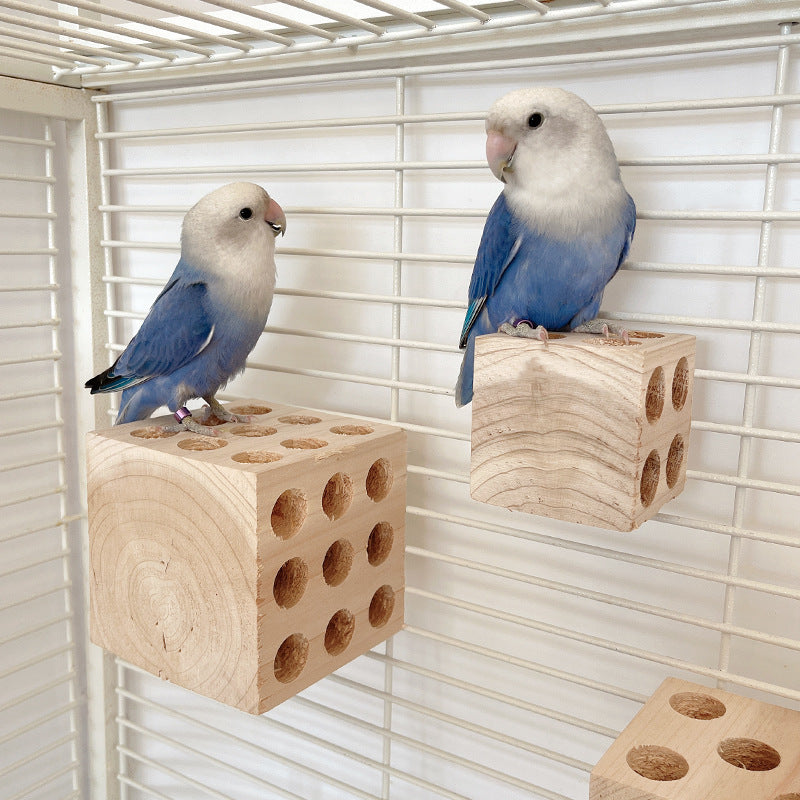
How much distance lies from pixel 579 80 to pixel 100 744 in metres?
1.26

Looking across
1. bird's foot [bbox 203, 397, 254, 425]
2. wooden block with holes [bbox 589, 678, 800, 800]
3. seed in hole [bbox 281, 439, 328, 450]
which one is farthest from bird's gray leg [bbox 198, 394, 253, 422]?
wooden block with holes [bbox 589, 678, 800, 800]

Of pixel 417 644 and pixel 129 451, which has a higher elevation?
pixel 129 451

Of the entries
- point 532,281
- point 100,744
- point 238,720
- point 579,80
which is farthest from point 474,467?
point 100,744

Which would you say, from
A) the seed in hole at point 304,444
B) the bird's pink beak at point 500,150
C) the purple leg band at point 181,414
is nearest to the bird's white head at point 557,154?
the bird's pink beak at point 500,150

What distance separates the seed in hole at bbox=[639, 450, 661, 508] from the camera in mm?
684

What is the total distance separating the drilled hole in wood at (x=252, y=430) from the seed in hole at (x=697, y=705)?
488 millimetres

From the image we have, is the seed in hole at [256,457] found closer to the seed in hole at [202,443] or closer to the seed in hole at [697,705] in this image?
the seed in hole at [202,443]

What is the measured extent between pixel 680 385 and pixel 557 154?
0.24 metres

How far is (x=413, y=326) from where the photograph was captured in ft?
3.28

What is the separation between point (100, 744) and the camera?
1321 mm

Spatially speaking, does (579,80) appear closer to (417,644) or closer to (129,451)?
(129,451)

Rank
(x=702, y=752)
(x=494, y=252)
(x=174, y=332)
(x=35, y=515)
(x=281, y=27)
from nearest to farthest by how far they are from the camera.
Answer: (x=702, y=752), (x=494, y=252), (x=174, y=332), (x=281, y=27), (x=35, y=515)

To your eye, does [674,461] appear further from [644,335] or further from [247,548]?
[247,548]

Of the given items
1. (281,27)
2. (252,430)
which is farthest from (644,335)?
(281,27)
